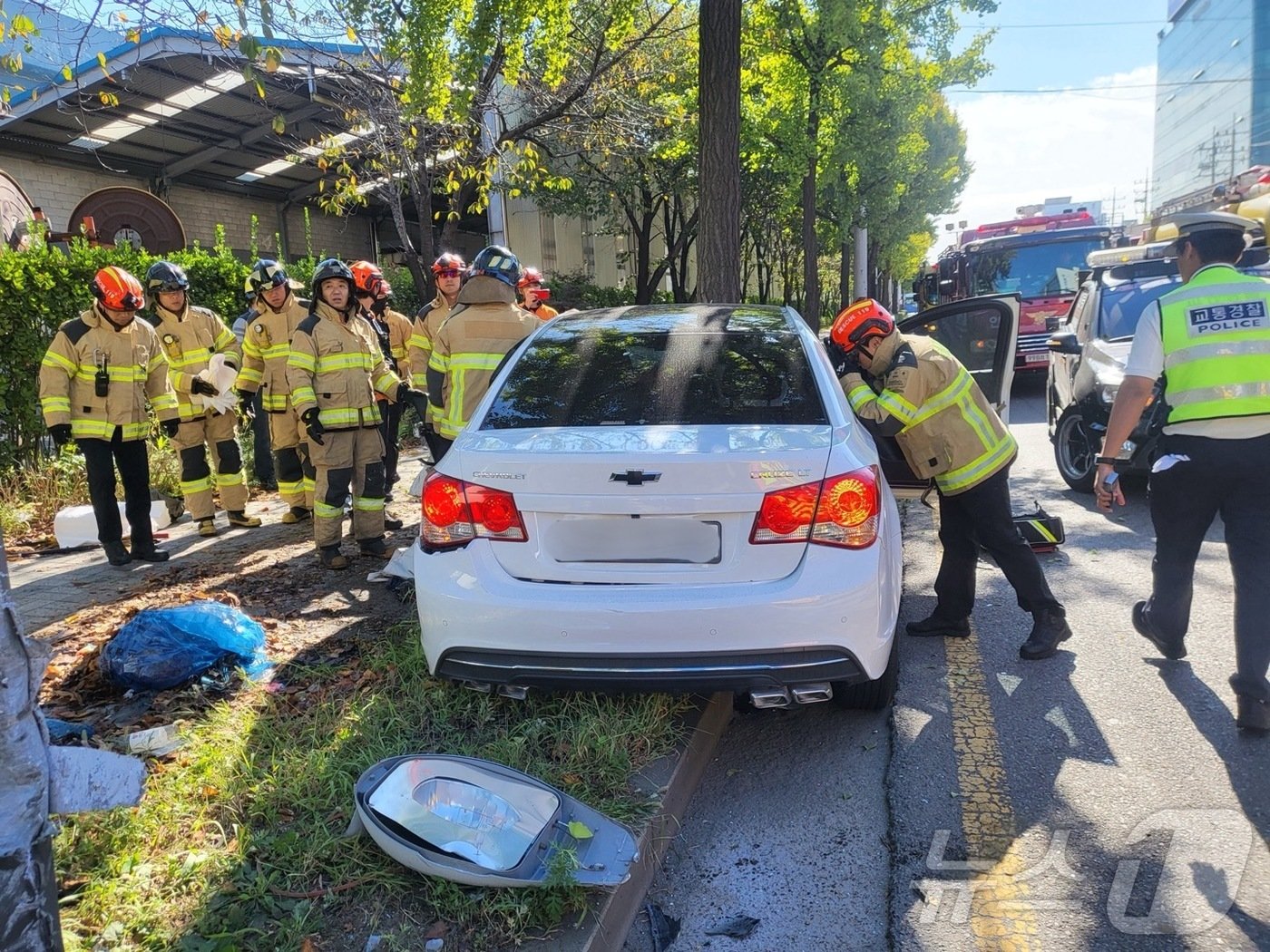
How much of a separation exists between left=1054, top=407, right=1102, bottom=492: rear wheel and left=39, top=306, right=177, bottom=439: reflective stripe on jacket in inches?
271

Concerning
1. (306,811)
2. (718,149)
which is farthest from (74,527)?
(718,149)

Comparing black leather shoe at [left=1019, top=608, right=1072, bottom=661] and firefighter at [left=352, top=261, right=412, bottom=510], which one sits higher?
firefighter at [left=352, top=261, right=412, bottom=510]

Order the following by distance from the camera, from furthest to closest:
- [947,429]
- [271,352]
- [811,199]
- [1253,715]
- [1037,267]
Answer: [811,199] → [1037,267] → [271,352] → [947,429] → [1253,715]

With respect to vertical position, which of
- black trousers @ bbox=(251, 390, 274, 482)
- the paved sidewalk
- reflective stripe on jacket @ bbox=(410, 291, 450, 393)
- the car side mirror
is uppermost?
reflective stripe on jacket @ bbox=(410, 291, 450, 393)

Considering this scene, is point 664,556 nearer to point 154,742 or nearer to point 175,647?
point 154,742

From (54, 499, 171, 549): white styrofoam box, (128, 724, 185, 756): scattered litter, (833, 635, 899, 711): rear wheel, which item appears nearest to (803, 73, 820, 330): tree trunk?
(54, 499, 171, 549): white styrofoam box

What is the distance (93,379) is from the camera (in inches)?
230

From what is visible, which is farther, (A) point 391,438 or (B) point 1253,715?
(A) point 391,438

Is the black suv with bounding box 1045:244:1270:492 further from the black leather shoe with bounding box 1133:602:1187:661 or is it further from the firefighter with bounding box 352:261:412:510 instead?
the firefighter with bounding box 352:261:412:510

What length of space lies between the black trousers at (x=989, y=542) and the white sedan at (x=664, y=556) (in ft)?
3.33

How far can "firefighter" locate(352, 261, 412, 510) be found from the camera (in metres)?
6.85

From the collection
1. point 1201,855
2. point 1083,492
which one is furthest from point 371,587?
point 1083,492

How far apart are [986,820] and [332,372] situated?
435 centimetres

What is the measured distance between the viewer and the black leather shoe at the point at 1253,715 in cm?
330
